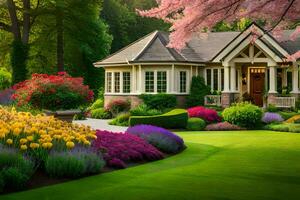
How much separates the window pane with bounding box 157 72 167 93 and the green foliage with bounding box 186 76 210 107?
5.78 ft

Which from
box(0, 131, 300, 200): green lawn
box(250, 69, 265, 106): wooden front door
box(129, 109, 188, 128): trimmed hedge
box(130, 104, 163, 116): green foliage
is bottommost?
box(0, 131, 300, 200): green lawn

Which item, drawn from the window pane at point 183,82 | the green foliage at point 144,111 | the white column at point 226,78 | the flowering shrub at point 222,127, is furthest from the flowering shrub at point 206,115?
the window pane at point 183,82

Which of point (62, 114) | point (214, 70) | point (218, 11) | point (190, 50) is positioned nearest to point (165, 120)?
point (62, 114)

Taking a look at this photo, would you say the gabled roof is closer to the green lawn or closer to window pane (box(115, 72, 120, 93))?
window pane (box(115, 72, 120, 93))

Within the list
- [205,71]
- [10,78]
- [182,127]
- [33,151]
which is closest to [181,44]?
[33,151]

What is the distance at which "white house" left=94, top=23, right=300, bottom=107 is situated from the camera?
98.9 ft

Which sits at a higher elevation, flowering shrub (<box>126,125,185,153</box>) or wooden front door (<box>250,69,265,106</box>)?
wooden front door (<box>250,69,265,106</box>)

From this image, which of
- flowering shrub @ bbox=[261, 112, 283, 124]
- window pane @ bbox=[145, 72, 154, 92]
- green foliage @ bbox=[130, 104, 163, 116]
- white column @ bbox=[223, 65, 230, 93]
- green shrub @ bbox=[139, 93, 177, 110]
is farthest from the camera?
window pane @ bbox=[145, 72, 154, 92]

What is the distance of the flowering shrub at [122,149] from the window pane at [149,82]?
1884cm

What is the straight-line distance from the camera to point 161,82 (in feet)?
107

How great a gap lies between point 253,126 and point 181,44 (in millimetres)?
13364

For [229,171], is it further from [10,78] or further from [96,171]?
[10,78]

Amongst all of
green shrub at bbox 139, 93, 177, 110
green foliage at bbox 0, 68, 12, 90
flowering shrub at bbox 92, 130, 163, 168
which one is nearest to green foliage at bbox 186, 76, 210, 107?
green shrub at bbox 139, 93, 177, 110

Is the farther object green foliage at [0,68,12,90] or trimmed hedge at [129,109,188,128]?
green foliage at [0,68,12,90]
